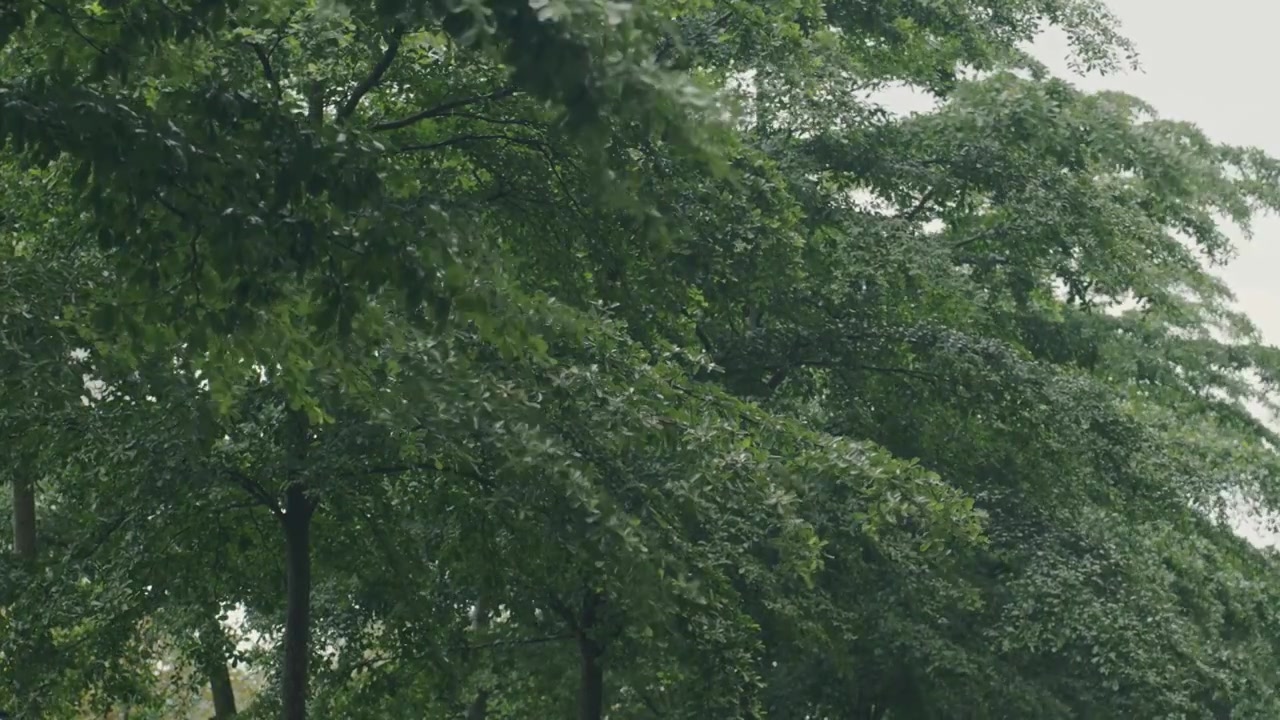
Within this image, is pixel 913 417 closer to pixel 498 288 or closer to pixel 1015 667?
pixel 1015 667

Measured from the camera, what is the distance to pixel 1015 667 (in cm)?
2048

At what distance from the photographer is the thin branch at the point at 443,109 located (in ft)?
36.9

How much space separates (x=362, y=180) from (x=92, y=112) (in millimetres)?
1006

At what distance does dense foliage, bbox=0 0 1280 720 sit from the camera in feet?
23.7

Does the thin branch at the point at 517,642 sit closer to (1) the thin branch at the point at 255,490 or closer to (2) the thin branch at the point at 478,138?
(1) the thin branch at the point at 255,490

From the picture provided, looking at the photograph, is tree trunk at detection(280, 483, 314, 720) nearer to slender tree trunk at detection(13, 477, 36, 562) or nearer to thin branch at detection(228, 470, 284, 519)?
thin branch at detection(228, 470, 284, 519)

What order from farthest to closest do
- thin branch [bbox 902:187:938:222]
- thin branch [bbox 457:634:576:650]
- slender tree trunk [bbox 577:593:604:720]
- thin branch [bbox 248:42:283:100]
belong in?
thin branch [bbox 457:634:576:650] → thin branch [bbox 902:187:938:222] → slender tree trunk [bbox 577:593:604:720] → thin branch [bbox 248:42:283:100]

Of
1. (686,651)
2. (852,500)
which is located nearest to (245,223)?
(686,651)

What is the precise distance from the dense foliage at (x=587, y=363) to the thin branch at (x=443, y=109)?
7cm

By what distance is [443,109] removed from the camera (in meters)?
11.7

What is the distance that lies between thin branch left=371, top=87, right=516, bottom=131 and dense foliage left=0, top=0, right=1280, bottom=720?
2.9 inches

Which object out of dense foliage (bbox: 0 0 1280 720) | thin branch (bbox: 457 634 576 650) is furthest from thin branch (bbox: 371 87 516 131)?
thin branch (bbox: 457 634 576 650)

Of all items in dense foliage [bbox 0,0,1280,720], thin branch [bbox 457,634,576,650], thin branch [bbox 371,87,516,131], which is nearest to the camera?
dense foliage [bbox 0,0,1280,720]

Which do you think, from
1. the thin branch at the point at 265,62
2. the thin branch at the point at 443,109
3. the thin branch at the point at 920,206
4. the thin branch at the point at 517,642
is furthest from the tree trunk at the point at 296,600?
the thin branch at the point at 920,206
